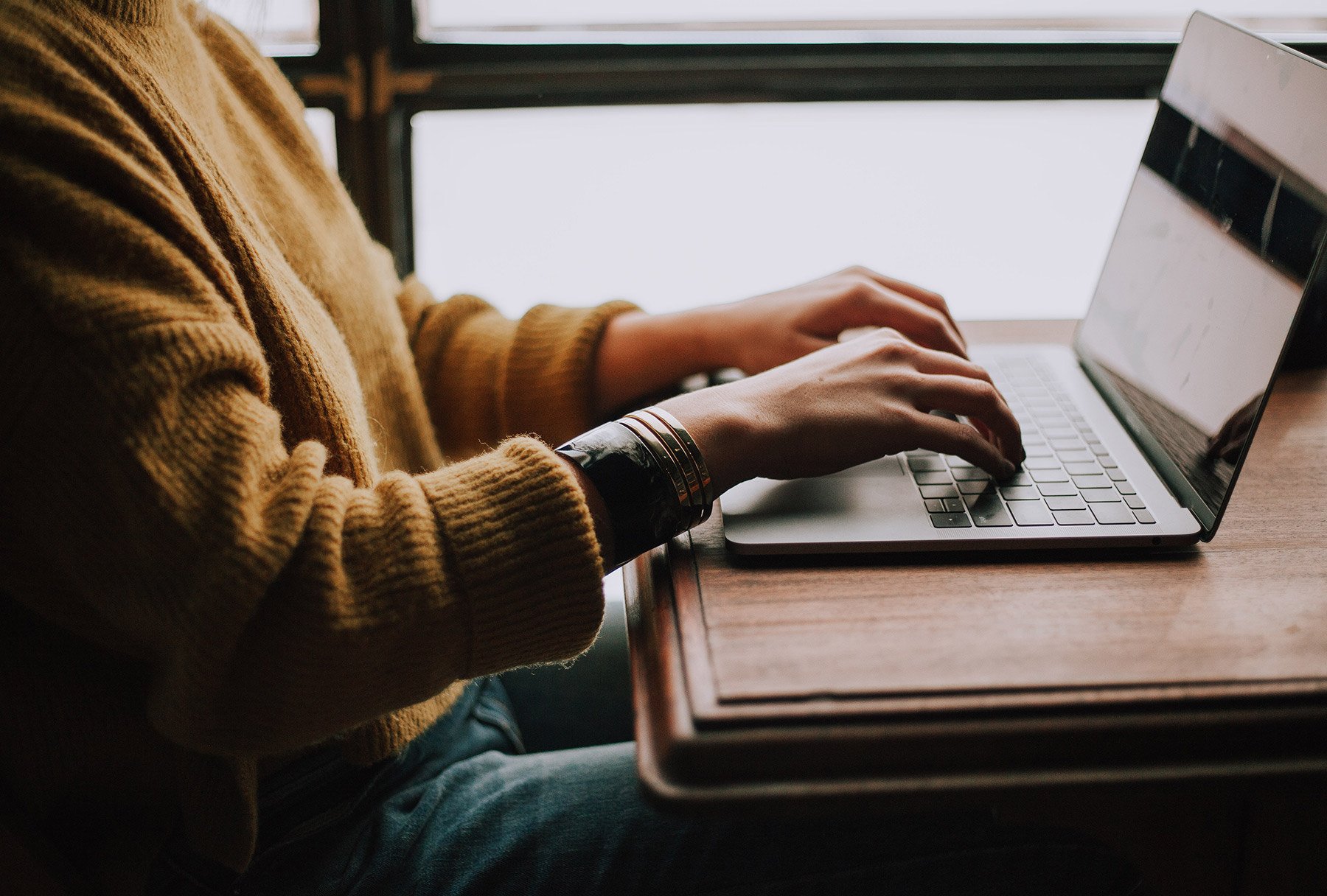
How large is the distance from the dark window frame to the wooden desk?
2.98 feet

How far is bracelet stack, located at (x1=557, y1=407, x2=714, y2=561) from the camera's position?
57 centimetres

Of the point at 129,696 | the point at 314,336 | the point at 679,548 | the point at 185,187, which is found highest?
the point at 185,187

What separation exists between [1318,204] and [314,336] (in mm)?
700

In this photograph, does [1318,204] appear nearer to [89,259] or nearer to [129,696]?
[89,259]

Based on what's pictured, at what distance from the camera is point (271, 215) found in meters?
0.72

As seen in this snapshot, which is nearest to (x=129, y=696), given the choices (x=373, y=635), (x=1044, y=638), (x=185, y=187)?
(x=373, y=635)

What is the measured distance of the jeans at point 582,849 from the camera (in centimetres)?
58

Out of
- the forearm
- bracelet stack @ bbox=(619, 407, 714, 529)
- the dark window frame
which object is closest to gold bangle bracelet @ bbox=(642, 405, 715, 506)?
bracelet stack @ bbox=(619, 407, 714, 529)

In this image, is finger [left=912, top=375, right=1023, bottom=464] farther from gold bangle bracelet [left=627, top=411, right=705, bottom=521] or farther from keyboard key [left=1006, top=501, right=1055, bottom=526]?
gold bangle bracelet [left=627, top=411, right=705, bottom=521]

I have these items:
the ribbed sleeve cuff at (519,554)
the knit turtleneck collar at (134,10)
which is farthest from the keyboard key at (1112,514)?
the knit turtleneck collar at (134,10)

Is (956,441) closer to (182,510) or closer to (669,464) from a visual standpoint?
(669,464)

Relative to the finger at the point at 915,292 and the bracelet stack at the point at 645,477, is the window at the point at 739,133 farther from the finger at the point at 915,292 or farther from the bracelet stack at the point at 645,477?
the bracelet stack at the point at 645,477

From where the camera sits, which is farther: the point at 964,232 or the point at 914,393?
the point at 964,232

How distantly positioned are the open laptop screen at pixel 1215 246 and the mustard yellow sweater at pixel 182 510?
1.59 feet
